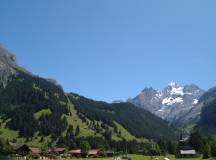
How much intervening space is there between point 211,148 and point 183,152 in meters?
37.2

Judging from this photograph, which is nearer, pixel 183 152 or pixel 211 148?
pixel 211 148

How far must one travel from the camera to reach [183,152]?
197 metres

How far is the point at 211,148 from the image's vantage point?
161 m
